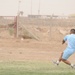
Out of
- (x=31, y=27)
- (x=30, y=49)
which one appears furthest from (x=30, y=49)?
(x=31, y=27)

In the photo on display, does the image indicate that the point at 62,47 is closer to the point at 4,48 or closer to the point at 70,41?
the point at 4,48

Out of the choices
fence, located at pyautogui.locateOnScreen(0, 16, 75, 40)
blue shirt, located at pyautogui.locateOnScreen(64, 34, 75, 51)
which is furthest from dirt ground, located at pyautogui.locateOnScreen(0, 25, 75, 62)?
blue shirt, located at pyautogui.locateOnScreen(64, 34, 75, 51)

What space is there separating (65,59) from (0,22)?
22575mm

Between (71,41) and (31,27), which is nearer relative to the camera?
(71,41)

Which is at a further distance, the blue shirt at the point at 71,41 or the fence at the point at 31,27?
the fence at the point at 31,27

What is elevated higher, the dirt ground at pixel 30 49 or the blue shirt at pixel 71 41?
the blue shirt at pixel 71 41

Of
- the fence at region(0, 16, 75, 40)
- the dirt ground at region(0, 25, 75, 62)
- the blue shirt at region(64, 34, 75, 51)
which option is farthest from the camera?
the fence at region(0, 16, 75, 40)

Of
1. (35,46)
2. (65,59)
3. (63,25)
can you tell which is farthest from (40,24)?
(65,59)

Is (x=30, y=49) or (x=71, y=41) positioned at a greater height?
(x=71, y=41)

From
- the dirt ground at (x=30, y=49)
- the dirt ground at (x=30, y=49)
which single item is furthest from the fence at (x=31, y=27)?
the dirt ground at (x=30, y=49)

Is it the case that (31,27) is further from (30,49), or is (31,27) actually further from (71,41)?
(71,41)

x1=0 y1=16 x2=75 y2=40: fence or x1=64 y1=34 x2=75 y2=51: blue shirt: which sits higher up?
x1=64 y1=34 x2=75 y2=51: blue shirt

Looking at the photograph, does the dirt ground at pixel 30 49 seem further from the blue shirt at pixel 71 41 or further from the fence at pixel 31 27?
the blue shirt at pixel 71 41

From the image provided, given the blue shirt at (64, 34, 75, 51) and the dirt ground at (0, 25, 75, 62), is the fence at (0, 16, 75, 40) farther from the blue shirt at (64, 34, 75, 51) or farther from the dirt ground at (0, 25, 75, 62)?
the blue shirt at (64, 34, 75, 51)
